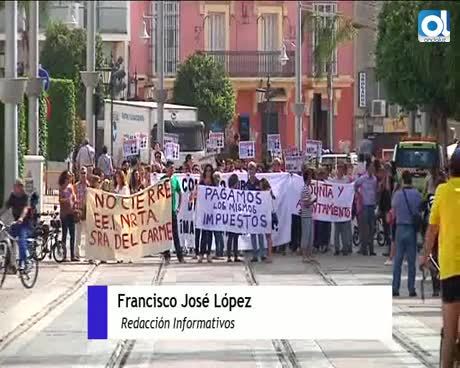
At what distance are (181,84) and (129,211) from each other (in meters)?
35.1

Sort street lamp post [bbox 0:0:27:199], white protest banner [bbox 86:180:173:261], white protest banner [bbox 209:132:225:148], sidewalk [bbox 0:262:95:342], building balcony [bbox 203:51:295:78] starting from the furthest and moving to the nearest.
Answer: building balcony [bbox 203:51:295:78] < white protest banner [bbox 209:132:225:148] < white protest banner [bbox 86:180:173:261] < street lamp post [bbox 0:0:27:199] < sidewalk [bbox 0:262:95:342]

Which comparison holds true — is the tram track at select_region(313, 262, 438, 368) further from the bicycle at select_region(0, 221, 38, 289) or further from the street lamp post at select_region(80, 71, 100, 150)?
the street lamp post at select_region(80, 71, 100, 150)

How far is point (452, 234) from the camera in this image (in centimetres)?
1092

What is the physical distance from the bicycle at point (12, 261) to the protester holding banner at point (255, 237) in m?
6.38

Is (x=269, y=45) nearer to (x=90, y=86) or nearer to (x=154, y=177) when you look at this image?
(x=90, y=86)

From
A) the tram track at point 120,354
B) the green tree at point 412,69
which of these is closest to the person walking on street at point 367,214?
the green tree at point 412,69

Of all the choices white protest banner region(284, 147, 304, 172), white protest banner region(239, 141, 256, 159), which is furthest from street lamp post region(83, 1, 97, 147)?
white protest banner region(284, 147, 304, 172)

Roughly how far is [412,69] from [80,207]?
876 inches

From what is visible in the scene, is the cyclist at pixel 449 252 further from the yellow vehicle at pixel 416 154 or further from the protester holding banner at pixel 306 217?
the yellow vehicle at pixel 416 154

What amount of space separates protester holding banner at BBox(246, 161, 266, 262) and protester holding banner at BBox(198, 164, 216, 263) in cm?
75

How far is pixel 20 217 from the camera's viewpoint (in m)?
22.2

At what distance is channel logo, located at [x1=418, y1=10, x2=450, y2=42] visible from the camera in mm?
37006

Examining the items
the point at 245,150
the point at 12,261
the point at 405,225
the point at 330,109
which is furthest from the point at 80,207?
the point at 330,109

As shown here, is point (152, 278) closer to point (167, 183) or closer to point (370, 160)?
point (167, 183)
